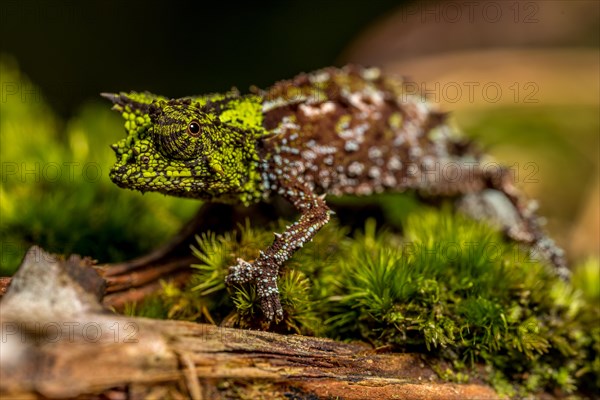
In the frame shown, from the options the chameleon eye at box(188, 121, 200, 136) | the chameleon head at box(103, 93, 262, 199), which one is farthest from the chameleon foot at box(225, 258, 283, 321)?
the chameleon eye at box(188, 121, 200, 136)

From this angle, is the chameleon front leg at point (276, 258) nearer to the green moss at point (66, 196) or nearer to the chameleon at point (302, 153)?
the chameleon at point (302, 153)

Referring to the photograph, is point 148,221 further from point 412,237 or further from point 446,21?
point 446,21

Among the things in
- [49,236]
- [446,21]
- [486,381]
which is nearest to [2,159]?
[49,236]

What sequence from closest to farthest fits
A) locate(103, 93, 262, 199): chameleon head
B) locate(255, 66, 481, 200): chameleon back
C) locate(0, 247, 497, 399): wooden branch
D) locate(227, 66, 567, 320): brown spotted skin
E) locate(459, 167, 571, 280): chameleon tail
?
locate(0, 247, 497, 399): wooden branch → locate(103, 93, 262, 199): chameleon head → locate(227, 66, 567, 320): brown spotted skin → locate(255, 66, 481, 200): chameleon back → locate(459, 167, 571, 280): chameleon tail

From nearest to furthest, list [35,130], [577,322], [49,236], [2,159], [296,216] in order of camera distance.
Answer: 1. [577,322]
2. [49,236]
3. [296,216]
4. [2,159]
5. [35,130]

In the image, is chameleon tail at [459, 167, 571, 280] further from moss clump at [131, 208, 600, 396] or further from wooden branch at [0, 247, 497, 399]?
wooden branch at [0, 247, 497, 399]

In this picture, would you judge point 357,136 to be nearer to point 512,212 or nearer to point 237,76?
point 512,212

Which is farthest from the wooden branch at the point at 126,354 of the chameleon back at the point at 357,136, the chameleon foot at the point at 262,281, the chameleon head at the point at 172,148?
the chameleon back at the point at 357,136
